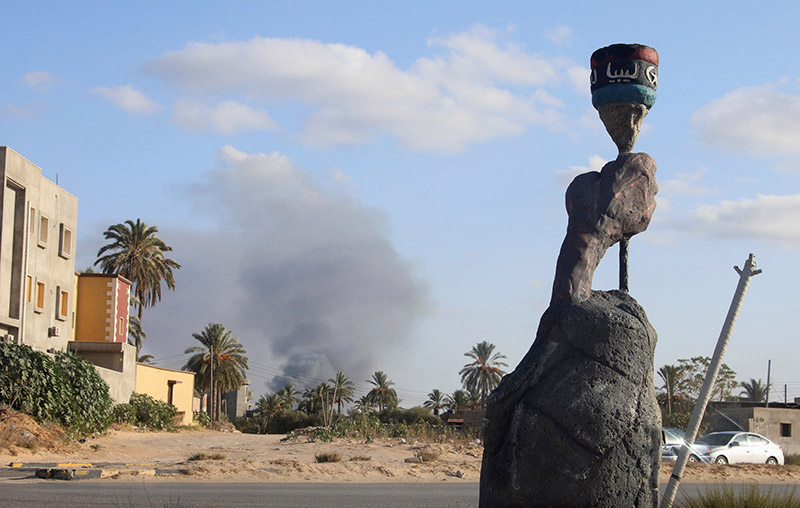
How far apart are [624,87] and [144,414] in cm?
3419

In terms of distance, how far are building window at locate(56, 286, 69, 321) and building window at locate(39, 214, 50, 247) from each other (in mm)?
2350

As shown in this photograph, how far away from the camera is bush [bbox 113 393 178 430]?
35.2m

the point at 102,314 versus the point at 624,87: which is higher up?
the point at 624,87

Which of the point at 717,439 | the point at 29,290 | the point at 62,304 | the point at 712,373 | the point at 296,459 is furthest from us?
the point at 62,304

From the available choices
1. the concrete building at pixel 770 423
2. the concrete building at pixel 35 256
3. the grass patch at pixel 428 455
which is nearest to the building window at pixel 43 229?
the concrete building at pixel 35 256

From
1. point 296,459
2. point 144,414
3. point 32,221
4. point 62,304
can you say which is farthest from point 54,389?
point 144,414

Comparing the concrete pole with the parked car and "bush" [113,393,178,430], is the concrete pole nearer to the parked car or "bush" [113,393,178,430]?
the parked car

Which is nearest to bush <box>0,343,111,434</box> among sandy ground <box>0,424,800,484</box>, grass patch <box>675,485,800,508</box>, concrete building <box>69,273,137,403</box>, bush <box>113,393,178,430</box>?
sandy ground <box>0,424,800,484</box>

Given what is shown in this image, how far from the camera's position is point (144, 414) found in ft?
122

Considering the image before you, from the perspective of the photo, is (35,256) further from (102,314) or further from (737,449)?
(737,449)

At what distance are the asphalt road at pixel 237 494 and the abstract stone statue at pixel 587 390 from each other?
538cm

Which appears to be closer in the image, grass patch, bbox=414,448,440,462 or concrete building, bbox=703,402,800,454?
grass patch, bbox=414,448,440,462

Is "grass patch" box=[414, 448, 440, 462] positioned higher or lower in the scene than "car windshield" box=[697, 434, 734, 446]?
lower

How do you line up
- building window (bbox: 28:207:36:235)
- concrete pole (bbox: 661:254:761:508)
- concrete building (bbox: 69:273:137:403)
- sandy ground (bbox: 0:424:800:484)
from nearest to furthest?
concrete pole (bbox: 661:254:761:508) < sandy ground (bbox: 0:424:800:484) < building window (bbox: 28:207:36:235) < concrete building (bbox: 69:273:137:403)
